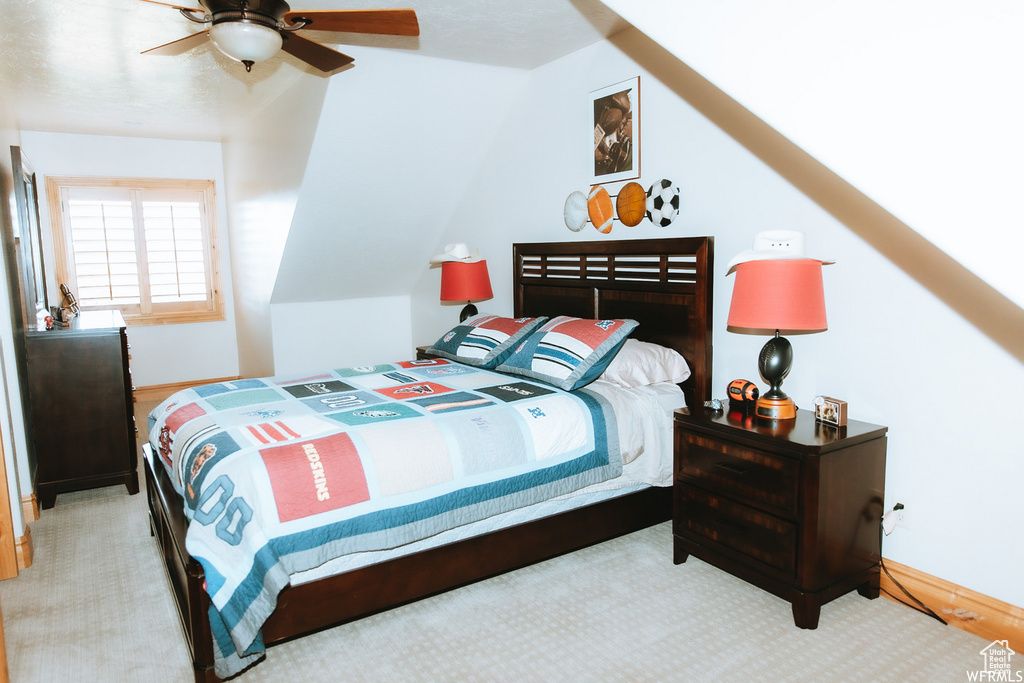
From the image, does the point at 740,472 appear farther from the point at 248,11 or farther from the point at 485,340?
the point at 248,11

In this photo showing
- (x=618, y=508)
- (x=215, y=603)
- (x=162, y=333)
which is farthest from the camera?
(x=162, y=333)

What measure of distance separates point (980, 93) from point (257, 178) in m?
5.10

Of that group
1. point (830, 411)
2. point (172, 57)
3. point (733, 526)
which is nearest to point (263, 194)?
point (172, 57)

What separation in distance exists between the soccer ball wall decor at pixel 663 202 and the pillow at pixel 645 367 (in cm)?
68

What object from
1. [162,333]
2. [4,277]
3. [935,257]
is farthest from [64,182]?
[935,257]

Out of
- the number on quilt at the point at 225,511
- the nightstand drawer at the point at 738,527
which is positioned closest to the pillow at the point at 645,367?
the nightstand drawer at the point at 738,527

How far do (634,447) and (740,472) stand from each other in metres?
0.52

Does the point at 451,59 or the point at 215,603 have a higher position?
the point at 451,59

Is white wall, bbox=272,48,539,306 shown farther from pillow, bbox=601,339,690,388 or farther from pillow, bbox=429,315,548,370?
pillow, bbox=601,339,690,388

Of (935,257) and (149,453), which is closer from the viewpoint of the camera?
(935,257)

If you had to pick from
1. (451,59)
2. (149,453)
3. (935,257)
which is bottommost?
(149,453)

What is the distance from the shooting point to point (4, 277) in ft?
9.74

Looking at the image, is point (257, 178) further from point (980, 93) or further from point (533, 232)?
point (980, 93)

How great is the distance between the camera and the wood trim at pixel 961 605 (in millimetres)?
2193
